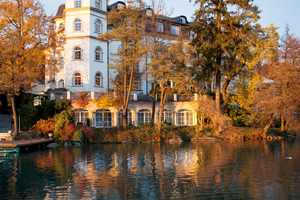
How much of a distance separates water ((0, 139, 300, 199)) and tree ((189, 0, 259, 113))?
14.3 m

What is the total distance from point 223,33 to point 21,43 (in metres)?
19.1

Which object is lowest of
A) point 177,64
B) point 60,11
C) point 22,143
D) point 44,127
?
point 22,143

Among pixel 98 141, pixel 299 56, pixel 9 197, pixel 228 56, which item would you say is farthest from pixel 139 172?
pixel 299 56

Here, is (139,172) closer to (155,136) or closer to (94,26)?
(155,136)

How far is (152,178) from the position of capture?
35.5 ft

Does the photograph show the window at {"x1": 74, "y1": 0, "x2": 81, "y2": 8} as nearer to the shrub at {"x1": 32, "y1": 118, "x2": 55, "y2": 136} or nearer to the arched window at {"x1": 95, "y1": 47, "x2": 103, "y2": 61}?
the arched window at {"x1": 95, "y1": 47, "x2": 103, "y2": 61}

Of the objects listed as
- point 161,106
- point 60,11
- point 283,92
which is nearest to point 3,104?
point 60,11

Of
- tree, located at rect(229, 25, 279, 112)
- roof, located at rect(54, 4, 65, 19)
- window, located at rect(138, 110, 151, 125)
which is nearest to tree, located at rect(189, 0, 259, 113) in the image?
tree, located at rect(229, 25, 279, 112)

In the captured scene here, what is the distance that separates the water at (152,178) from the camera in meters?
8.75

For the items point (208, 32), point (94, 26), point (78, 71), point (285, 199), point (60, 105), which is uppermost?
point (94, 26)

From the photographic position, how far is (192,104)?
3188 centimetres

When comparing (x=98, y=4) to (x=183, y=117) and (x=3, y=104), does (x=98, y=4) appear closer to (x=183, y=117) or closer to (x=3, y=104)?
(x=3, y=104)

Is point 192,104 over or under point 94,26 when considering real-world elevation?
under

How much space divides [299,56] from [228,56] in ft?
22.8
